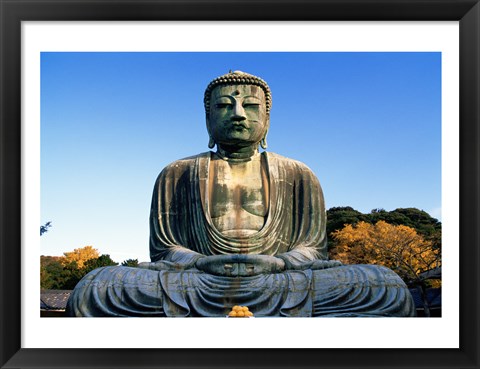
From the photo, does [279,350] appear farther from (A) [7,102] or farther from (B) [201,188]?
(B) [201,188]

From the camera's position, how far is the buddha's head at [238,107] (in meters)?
12.7

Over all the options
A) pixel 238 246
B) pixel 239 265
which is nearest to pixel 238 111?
pixel 238 246

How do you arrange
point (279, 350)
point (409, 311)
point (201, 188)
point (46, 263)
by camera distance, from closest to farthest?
point (279, 350), point (409, 311), point (201, 188), point (46, 263)

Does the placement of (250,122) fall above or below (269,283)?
above

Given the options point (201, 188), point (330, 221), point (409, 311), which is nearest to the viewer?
point (409, 311)

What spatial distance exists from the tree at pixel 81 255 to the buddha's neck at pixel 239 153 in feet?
29.6

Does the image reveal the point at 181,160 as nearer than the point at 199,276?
No

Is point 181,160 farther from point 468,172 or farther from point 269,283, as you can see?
point 468,172

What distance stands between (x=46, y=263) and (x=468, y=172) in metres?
14.6

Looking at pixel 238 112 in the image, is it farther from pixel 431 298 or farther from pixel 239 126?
pixel 431 298

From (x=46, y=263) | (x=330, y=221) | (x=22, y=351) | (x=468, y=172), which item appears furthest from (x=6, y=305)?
(x=330, y=221)

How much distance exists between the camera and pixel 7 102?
340 inches

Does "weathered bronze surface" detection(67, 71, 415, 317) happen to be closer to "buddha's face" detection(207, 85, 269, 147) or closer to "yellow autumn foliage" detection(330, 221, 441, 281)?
"buddha's face" detection(207, 85, 269, 147)

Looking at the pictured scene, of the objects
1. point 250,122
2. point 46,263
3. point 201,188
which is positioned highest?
point 250,122
